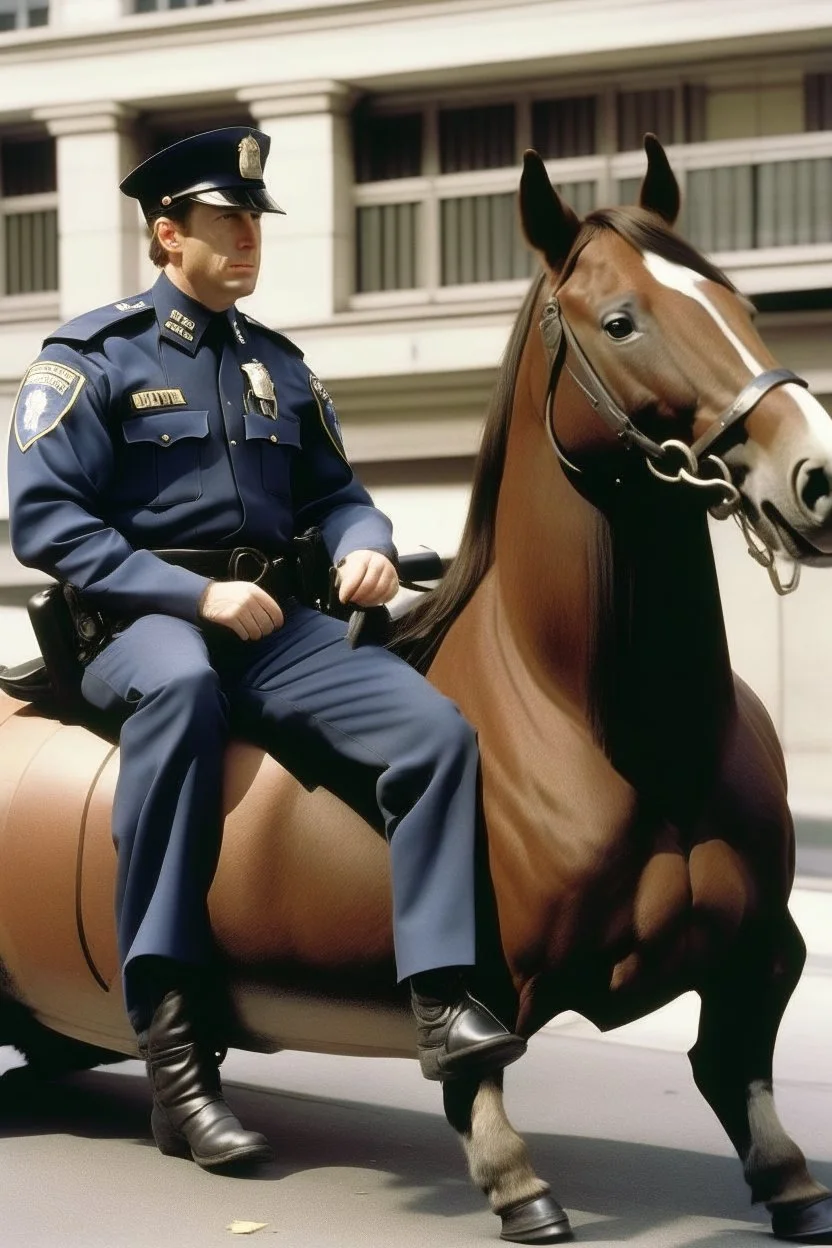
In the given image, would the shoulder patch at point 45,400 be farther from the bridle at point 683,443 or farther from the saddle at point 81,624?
the bridle at point 683,443

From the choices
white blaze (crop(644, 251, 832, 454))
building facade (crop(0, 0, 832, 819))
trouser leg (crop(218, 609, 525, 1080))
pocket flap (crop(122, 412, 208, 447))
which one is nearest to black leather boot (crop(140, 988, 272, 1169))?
trouser leg (crop(218, 609, 525, 1080))

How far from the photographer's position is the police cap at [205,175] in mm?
4316

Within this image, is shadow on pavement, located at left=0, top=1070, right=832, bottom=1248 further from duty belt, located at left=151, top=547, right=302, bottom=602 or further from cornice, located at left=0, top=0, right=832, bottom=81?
cornice, located at left=0, top=0, right=832, bottom=81

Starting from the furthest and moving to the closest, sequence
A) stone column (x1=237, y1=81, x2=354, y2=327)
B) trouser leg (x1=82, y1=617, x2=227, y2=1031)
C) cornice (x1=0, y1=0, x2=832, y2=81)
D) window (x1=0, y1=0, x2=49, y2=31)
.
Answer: window (x1=0, y1=0, x2=49, y2=31) → stone column (x1=237, y1=81, x2=354, y2=327) → cornice (x1=0, y1=0, x2=832, y2=81) → trouser leg (x1=82, y1=617, x2=227, y2=1031)

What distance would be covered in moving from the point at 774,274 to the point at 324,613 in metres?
10.9

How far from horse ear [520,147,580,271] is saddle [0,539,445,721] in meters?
0.84

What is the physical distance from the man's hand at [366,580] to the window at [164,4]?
13061 mm

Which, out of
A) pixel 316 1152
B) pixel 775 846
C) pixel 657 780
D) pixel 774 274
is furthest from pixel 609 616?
pixel 774 274

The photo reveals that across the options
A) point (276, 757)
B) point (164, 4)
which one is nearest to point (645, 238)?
point (276, 757)

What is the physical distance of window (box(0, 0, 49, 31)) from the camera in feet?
55.3

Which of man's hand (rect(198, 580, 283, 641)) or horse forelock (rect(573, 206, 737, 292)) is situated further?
man's hand (rect(198, 580, 283, 641))

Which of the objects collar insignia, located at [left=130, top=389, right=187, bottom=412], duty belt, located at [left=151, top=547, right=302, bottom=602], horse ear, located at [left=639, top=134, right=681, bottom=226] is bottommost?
duty belt, located at [left=151, top=547, right=302, bottom=602]

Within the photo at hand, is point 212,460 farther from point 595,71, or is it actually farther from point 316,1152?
point 595,71

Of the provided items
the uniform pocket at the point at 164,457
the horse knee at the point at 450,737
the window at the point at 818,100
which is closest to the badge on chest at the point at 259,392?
the uniform pocket at the point at 164,457
